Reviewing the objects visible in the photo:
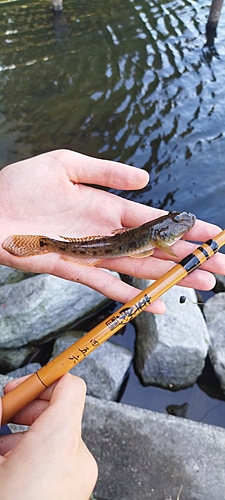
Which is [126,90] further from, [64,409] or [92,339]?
[64,409]

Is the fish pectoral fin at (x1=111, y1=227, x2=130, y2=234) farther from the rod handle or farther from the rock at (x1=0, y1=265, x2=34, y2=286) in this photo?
the rock at (x1=0, y1=265, x2=34, y2=286)

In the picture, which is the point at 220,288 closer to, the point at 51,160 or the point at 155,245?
the point at 155,245

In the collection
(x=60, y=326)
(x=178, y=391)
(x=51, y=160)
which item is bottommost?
(x=178, y=391)

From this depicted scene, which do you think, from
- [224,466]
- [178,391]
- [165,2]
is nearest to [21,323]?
[178,391]

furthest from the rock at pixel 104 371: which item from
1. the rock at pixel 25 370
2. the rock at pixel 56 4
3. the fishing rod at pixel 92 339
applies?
the rock at pixel 56 4

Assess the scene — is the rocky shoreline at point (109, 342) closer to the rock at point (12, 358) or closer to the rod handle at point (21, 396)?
the rock at point (12, 358)

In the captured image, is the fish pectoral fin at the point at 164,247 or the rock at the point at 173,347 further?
the rock at the point at 173,347

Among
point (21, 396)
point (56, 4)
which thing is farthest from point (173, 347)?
point (56, 4)
